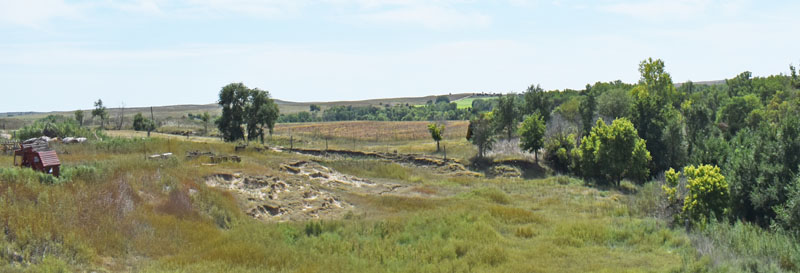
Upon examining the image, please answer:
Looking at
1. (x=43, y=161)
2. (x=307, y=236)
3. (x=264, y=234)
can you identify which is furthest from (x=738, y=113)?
(x=43, y=161)

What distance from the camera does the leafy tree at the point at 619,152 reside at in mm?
40344

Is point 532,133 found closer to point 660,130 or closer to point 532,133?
point 532,133

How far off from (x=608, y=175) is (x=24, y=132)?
147 feet

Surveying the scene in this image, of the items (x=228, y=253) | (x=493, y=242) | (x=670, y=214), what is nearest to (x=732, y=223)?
(x=670, y=214)

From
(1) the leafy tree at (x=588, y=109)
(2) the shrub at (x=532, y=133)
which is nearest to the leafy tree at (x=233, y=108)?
(2) the shrub at (x=532, y=133)

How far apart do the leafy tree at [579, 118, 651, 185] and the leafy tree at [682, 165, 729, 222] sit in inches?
727

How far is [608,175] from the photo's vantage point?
143 ft

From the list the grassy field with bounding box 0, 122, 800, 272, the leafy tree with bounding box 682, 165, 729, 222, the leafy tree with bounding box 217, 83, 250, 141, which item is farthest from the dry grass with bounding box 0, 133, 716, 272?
the leafy tree with bounding box 217, 83, 250, 141

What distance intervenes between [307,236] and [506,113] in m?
40.8

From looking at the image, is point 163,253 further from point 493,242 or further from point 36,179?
point 493,242

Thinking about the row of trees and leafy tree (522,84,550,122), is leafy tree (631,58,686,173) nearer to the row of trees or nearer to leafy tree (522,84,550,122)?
the row of trees

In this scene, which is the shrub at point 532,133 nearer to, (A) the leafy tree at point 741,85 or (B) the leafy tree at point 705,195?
(B) the leafy tree at point 705,195

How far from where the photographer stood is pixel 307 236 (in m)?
→ 18.7

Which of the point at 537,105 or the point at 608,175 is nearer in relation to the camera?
the point at 608,175
